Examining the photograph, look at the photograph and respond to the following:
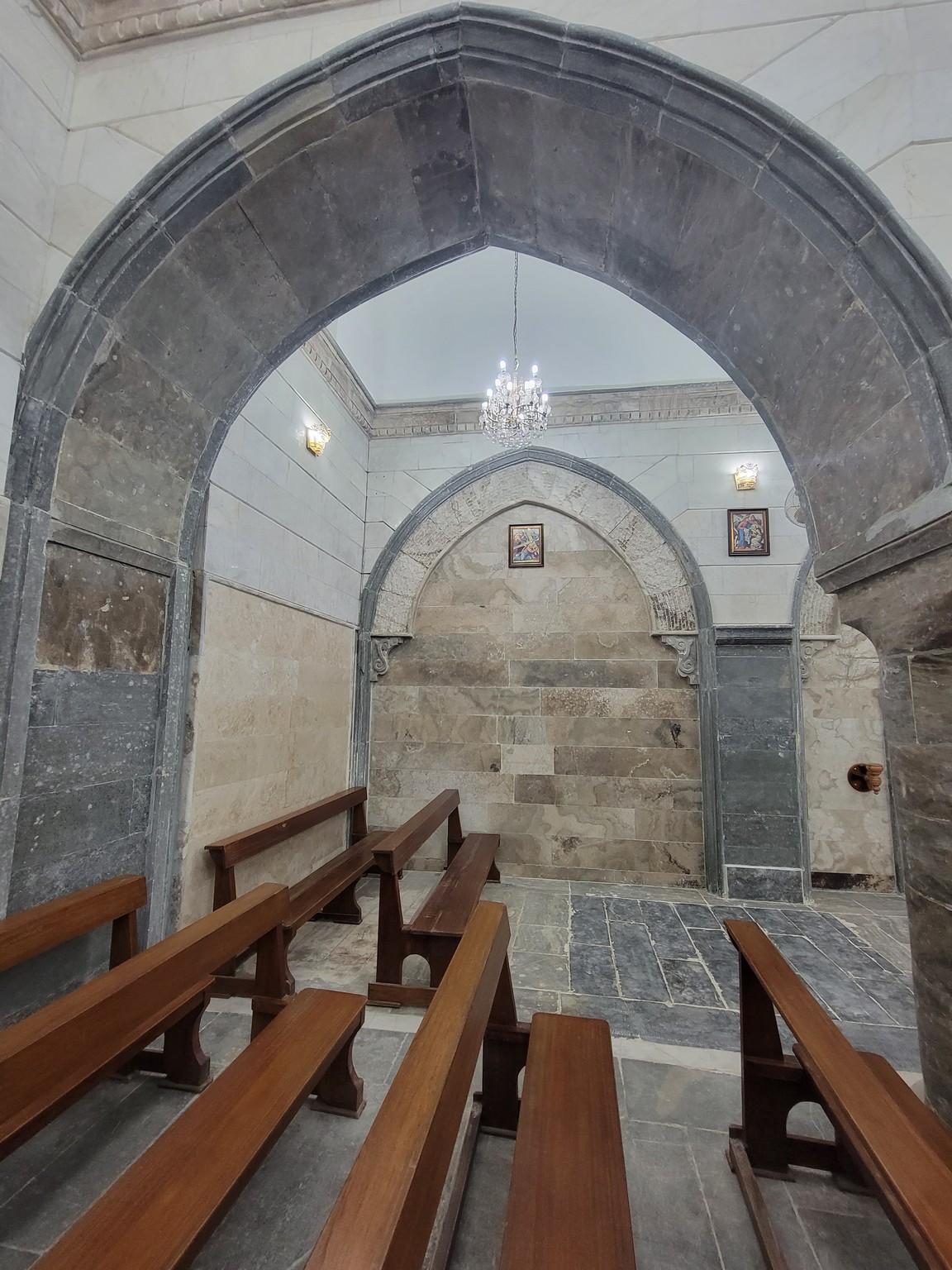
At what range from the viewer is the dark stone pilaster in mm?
4168

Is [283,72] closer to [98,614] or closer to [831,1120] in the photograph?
[98,614]

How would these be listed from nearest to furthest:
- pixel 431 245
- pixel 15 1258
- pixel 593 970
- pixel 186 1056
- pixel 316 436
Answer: pixel 15 1258 → pixel 186 1056 → pixel 431 245 → pixel 593 970 → pixel 316 436

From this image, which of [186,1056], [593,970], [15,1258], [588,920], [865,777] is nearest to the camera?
[15,1258]

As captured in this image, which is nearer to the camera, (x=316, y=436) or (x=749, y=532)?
(x=316, y=436)

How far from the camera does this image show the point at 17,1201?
4.97 feet

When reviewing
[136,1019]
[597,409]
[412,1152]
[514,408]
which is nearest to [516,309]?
[514,408]

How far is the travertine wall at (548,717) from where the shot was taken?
14.9 feet

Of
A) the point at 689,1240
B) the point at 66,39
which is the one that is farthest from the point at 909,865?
the point at 66,39

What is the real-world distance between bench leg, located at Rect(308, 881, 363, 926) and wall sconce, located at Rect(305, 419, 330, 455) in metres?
3.07

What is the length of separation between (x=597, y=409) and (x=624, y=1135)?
15.9 feet

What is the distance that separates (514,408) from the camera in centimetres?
428

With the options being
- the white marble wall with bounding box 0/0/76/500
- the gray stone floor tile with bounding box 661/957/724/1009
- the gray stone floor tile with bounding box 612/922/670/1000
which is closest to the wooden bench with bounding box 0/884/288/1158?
the white marble wall with bounding box 0/0/76/500

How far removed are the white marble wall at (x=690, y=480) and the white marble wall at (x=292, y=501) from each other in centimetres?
32

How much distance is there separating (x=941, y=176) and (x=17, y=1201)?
392 centimetres
